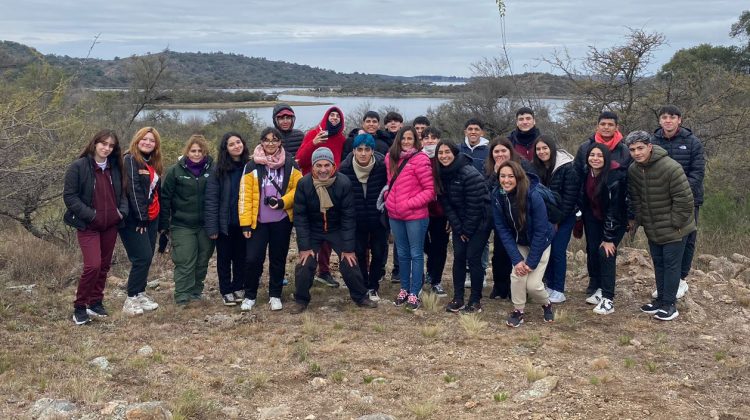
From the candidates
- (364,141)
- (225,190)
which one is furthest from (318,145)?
(225,190)

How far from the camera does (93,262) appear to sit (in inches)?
235

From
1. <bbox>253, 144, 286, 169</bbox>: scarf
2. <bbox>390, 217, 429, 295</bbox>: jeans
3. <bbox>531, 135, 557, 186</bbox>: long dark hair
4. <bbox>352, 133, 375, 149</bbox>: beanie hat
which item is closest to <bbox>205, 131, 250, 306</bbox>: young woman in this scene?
<bbox>253, 144, 286, 169</bbox>: scarf

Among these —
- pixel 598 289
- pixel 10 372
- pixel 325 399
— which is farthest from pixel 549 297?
pixel 10 372

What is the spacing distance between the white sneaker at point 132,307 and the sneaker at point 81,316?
0.40 m

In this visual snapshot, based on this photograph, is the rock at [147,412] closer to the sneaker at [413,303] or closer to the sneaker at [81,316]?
the sneaker at [81,316]

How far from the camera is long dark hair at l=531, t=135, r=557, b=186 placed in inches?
245

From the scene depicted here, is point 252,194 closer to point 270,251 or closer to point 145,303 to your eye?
point 270,251

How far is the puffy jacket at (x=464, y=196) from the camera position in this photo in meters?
6.16

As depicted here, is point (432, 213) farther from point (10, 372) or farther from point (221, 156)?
point (10, 372)

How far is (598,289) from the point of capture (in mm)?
6938

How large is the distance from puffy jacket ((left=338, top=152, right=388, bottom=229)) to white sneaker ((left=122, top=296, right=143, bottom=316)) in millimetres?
2498

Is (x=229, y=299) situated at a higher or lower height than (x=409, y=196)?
lower

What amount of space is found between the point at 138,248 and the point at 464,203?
11.1 ft

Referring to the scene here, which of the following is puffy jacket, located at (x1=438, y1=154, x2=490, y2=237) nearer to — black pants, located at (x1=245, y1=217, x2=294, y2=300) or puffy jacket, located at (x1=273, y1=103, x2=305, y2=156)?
black pants, located at (x1=245, y1=217, x2=294, y2=300)
